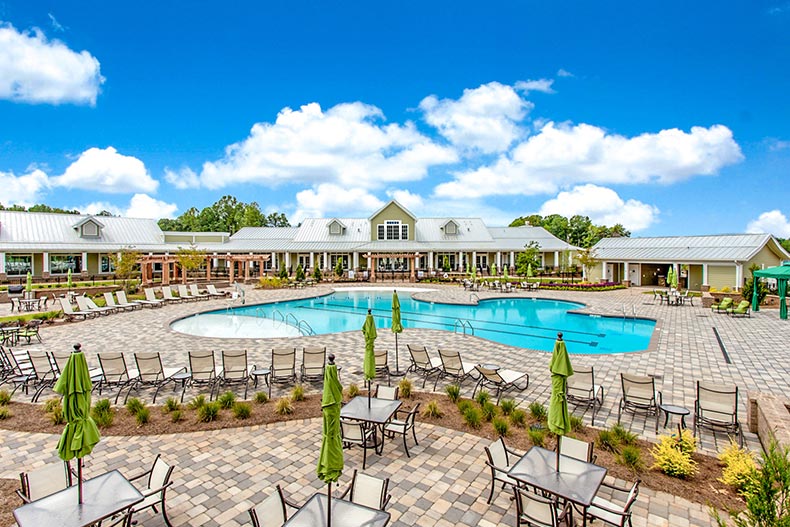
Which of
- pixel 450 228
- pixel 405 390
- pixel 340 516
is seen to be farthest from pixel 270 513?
pixel 450 228

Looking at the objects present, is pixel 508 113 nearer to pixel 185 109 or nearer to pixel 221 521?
pixel 185 109

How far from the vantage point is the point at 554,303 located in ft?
84.7

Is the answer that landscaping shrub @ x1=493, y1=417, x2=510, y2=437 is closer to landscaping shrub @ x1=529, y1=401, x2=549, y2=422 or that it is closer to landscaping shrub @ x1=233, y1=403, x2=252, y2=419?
landscaping shrub @ x1=529, y1=401, x2=549, y2=422

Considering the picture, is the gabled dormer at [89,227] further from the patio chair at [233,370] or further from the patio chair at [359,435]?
the patio chair at [359,435]

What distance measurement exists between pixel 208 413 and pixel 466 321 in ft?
46.6

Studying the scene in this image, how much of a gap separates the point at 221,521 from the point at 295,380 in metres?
4.98

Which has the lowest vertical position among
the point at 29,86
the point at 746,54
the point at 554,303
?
the point at 554,303

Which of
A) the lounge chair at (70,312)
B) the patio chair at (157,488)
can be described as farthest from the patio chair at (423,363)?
the lounge chair at (70,312)

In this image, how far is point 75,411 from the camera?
160 inches

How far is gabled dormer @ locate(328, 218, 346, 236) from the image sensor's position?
44.0 meters

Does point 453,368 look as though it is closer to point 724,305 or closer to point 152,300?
point 724,305

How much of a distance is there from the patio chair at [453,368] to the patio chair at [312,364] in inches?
109

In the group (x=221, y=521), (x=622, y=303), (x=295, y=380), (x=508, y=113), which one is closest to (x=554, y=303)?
(x=622, y=303)

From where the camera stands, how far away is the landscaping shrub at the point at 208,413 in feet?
23.9
